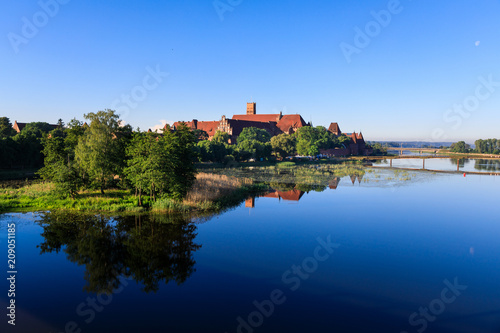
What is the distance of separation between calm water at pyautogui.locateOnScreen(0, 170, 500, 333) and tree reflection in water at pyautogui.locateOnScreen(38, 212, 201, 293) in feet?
0.29

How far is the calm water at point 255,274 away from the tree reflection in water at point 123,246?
9cm

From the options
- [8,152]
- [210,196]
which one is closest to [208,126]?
[8,152]

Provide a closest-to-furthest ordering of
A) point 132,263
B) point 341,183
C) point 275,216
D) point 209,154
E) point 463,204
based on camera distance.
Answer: point 132,263
point 275,216
point 463,204
point 341,183
point 209,154

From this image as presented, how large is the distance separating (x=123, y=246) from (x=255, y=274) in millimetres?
8342

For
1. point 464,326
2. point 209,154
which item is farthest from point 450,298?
point 209,154

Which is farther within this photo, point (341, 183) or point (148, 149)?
point (341, 183)

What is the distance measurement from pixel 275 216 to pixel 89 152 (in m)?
18.5

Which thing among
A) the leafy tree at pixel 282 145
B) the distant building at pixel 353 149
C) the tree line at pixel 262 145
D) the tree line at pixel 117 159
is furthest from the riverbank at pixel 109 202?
the distant building at pixel 353 149

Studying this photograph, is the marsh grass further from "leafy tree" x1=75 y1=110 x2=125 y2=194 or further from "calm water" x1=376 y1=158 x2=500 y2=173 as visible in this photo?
"calm water" x1=376 y1=158 x2=500 y2=173

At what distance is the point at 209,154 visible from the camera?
74125mm

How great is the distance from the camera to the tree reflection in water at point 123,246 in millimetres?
15320

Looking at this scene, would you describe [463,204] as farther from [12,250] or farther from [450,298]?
[12,250]

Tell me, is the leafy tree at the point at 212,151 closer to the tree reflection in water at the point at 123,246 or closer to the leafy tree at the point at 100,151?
the leafy tree at the point at 100,151

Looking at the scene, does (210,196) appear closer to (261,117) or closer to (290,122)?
(290,122)
